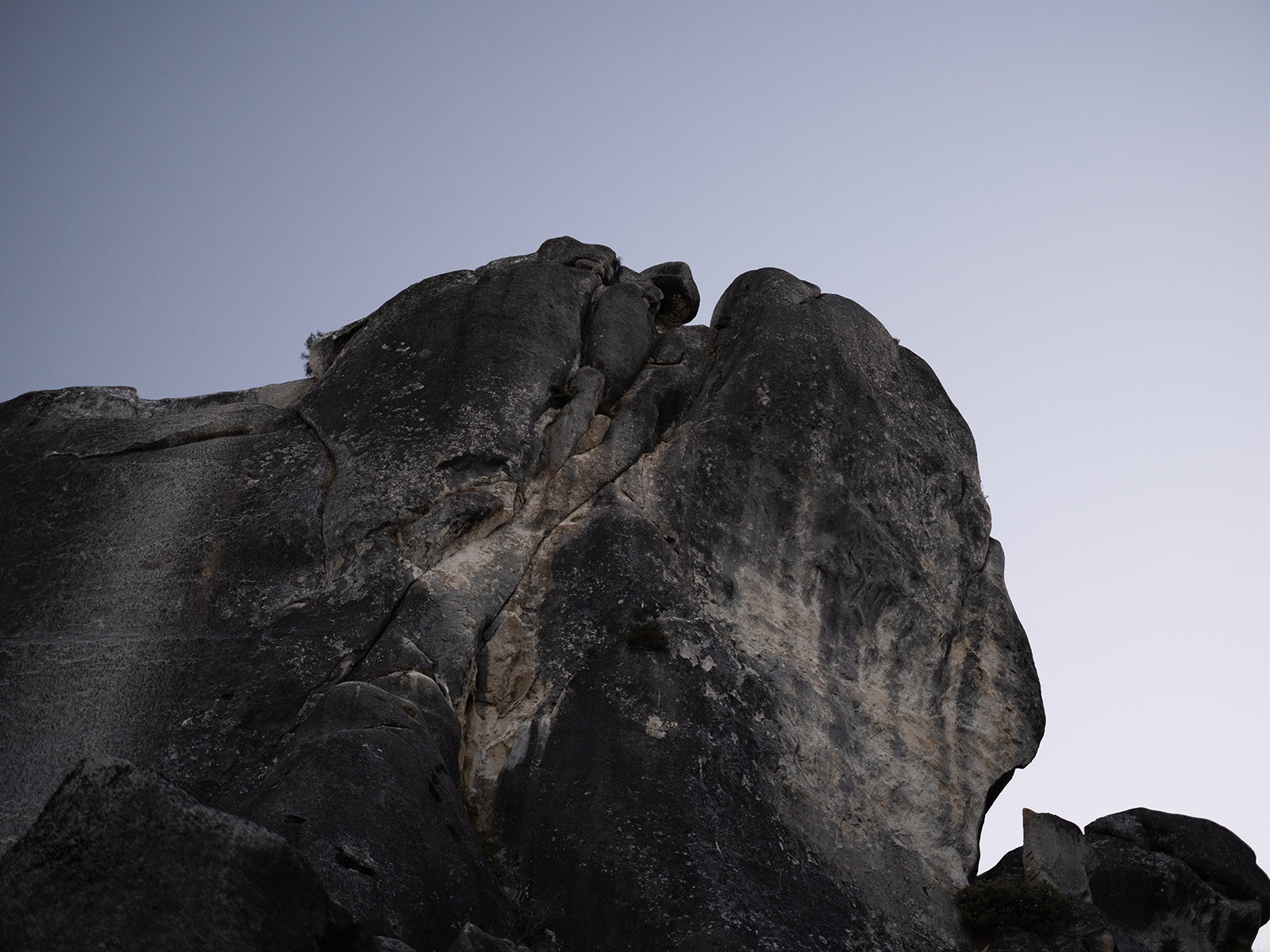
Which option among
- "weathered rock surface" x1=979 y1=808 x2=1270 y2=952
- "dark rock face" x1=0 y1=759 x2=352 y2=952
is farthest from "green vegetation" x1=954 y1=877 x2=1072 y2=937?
"dark rock face" x1=0 y1=759 x2=352 y2=952

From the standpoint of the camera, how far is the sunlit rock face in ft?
32.3

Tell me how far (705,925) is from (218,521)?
6485 mm

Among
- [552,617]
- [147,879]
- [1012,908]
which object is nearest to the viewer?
[147,879]

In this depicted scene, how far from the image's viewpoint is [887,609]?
13.6 m

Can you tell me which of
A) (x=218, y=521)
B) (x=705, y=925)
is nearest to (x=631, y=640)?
(x=705, y=925)

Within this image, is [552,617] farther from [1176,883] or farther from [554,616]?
[1176,883]

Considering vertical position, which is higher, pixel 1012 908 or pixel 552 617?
pixel 552 617

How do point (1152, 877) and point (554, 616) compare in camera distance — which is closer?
A: point (554, 616)

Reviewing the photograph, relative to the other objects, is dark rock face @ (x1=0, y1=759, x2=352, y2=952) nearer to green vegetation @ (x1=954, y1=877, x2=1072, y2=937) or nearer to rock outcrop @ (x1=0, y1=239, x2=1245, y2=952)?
rock outcrop @ (x1=0, y1=239, x2=1245, y2=952)

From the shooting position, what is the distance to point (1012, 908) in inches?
445

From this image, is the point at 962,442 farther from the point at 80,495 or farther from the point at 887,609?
the point at 80,495

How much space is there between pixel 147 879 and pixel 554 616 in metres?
6.21

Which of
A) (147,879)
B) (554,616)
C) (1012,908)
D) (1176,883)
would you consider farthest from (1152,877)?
(147,879)

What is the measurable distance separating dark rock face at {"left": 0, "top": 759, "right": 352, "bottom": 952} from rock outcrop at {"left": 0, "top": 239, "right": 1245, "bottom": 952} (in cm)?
174
